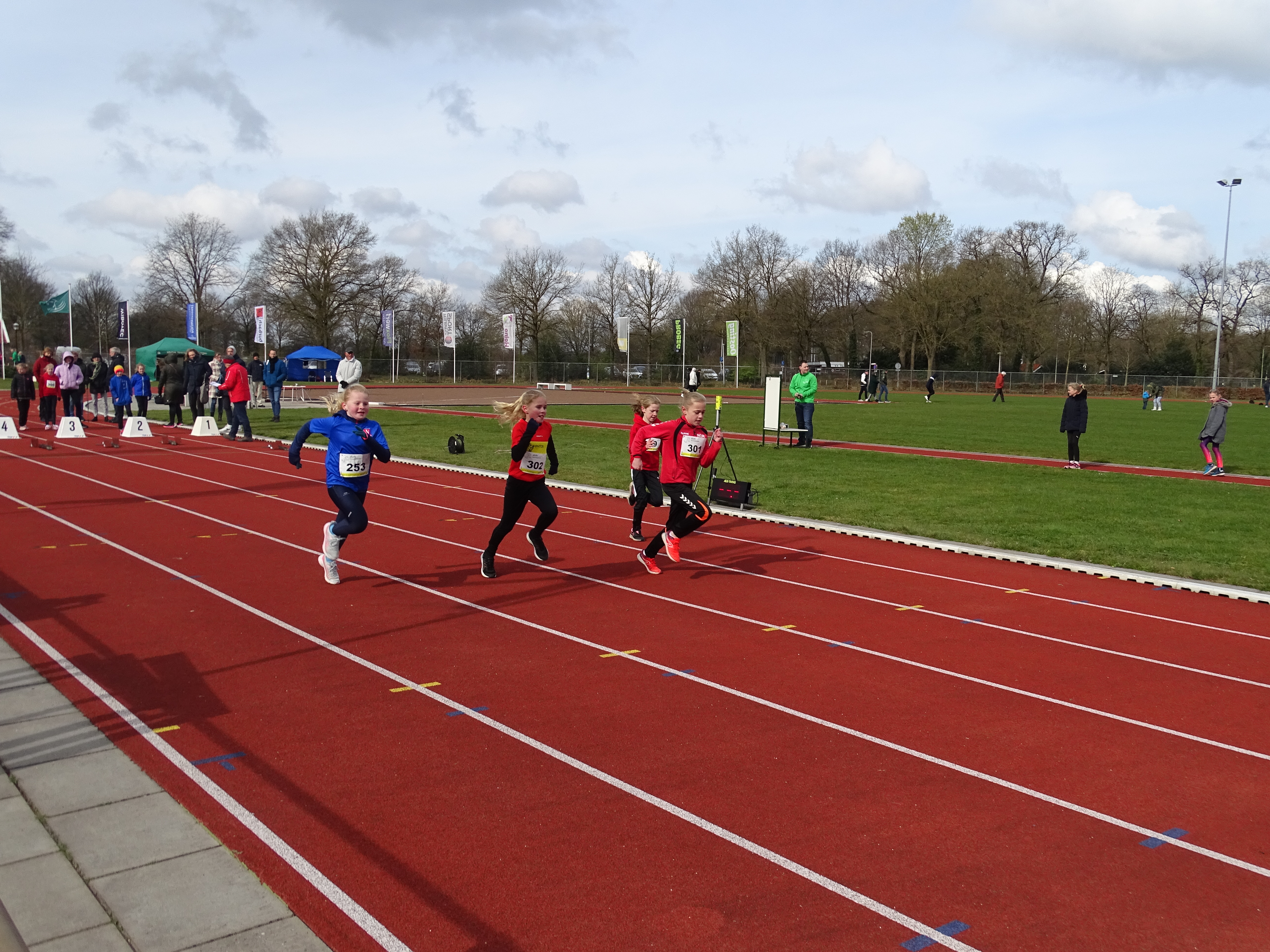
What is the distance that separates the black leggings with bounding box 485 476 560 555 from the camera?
9625mm

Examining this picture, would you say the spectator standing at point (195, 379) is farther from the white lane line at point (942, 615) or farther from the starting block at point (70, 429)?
the white lane line at point (942, 615)

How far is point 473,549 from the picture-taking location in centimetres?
1119

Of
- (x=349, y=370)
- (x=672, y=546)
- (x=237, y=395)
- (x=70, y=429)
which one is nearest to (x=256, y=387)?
(x=70, y=429)

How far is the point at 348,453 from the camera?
901 cm

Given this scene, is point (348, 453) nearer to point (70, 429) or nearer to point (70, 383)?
point (70, 429)

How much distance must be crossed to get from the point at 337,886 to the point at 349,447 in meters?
5.57

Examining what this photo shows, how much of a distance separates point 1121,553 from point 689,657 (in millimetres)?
6585

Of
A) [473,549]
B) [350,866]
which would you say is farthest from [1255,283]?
[350,866]

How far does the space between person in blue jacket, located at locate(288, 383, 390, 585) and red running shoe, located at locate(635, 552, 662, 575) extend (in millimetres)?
2779

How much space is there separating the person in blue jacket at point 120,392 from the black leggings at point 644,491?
19.2 meters

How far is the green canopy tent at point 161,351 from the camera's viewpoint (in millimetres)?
47188

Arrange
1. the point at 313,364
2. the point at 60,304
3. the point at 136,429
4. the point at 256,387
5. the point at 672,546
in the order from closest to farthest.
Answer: the point at 672,546 < the point at 136,429 < the point at 256,387 < the point at 60,304 < the point at 313,364

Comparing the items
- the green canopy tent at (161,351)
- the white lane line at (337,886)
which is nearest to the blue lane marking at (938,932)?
the white lane line at (337,886)

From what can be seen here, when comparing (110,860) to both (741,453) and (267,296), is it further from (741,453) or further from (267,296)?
(267,296)
